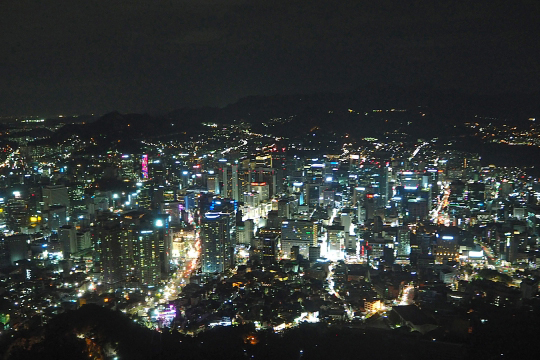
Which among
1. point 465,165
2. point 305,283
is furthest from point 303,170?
point 305,283

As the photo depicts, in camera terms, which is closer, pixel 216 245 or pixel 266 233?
pixel 216 245

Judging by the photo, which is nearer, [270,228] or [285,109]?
[270,228]

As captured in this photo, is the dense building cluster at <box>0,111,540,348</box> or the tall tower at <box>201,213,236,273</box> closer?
the dense building cluster at <box>0,111,540,348</box>

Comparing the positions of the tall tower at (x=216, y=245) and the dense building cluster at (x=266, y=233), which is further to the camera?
the tall tower at (x=216, y=245)

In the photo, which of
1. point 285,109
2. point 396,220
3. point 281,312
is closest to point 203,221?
point 281,312

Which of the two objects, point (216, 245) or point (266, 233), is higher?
point (216, 245)

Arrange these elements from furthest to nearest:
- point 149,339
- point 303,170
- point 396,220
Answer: point 303,170
point 396,220
point 149,339

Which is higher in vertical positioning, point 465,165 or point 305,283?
point 465,165

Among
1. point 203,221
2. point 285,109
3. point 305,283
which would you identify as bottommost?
point 305,283

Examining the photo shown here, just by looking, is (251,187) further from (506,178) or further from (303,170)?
(506,178)

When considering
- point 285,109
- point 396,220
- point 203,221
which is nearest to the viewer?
point 203,221
